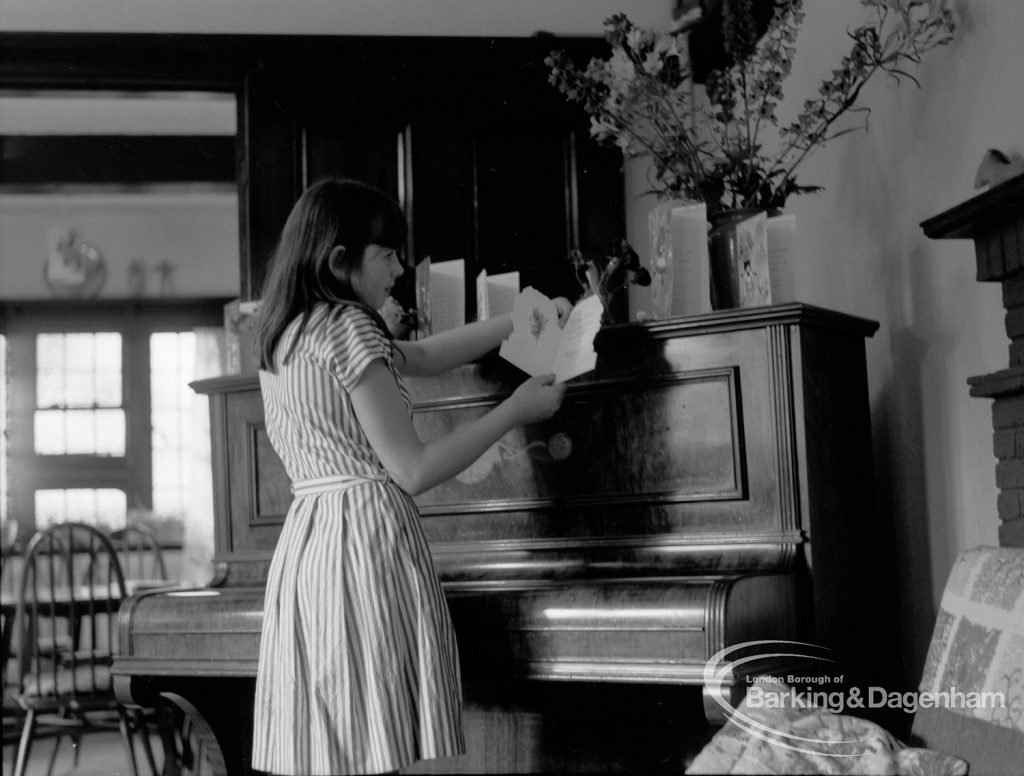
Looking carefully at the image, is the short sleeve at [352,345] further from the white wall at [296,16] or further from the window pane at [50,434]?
the window pane at [50,434]

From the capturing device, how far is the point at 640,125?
2.62 m

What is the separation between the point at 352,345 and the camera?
1877mm

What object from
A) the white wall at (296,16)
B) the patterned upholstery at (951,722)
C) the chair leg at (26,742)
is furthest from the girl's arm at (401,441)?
the chair leg at (26,742)

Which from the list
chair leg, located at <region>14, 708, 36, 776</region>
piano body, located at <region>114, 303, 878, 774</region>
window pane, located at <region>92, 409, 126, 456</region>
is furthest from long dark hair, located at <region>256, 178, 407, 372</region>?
window pane, located at <region>92, 409, 126, 456</region>

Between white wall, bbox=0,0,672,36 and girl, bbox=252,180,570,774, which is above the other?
white wall, bbox=0,0,672,36

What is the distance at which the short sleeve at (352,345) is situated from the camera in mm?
1869

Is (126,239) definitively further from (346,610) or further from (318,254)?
(346,610)

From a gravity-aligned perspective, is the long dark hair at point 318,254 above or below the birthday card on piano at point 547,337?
above

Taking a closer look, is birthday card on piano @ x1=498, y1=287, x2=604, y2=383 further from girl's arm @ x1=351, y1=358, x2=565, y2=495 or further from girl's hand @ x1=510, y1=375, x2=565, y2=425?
girl's arm @ x1=351, y1=358, x2=565, y2=495

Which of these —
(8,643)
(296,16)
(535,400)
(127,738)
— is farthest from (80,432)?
(535,400)

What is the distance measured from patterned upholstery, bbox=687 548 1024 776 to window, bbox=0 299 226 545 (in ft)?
22.7

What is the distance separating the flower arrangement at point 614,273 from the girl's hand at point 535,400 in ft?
0.98

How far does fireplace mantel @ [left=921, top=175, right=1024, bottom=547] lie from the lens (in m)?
1.79

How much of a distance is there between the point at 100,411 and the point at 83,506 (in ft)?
2.08
